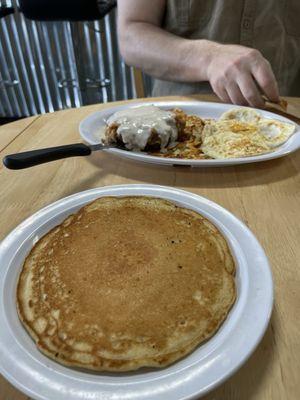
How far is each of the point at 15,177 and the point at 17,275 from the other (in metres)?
0.40

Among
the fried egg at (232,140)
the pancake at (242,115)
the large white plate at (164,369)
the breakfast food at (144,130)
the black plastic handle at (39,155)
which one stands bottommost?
the pancake at (242,115)

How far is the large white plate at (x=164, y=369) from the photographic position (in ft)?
1.13

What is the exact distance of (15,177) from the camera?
83 cm

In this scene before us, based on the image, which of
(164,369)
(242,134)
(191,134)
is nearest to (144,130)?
(191,134)

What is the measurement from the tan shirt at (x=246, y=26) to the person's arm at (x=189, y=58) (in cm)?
9

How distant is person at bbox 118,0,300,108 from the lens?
132cm

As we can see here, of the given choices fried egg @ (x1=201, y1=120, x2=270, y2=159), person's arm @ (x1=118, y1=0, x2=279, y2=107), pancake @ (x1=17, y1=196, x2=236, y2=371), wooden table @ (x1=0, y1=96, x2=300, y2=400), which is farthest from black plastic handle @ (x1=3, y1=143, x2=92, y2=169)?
person's arm @ (x1=118, y1=0, x2=279, y2=107)

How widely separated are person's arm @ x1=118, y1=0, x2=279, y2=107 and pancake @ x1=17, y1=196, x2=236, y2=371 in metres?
0.67

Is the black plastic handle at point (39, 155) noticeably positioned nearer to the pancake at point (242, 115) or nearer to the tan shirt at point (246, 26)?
the pancake at point (242, 115)

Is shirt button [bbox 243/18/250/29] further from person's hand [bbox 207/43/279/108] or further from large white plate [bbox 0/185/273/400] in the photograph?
large white plate [bbox 0/185/273/400]

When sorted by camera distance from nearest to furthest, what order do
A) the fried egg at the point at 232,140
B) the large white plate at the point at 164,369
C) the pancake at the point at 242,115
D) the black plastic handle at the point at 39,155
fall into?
the large white plate at the point at 164,369 < the black plastic handle at the point at 39,155 < the fried egg at the point at 232,140 < the pancake at the point at 242,115

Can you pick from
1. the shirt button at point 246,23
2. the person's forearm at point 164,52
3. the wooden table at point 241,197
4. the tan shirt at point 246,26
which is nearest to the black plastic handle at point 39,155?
the wooden table at point 241,197

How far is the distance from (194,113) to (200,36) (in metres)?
0.55

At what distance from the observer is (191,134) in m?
0.96
